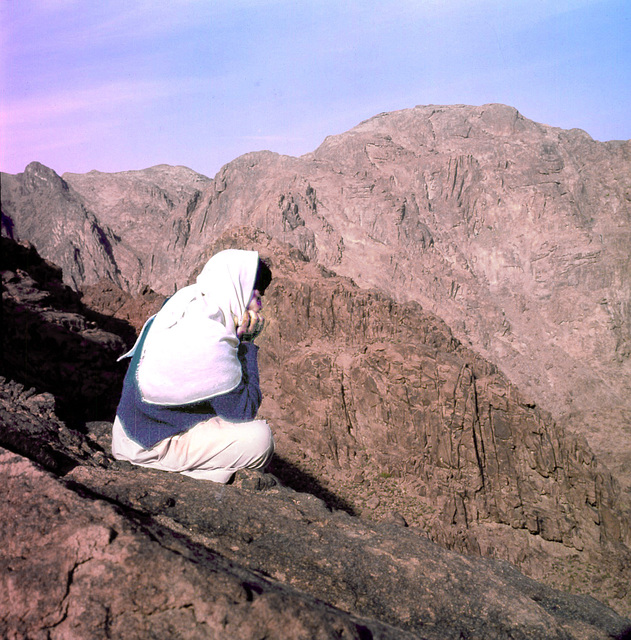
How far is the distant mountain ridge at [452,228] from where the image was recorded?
93.6ft

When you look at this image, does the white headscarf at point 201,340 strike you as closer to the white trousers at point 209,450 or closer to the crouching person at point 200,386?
the crouching person at point 200,386

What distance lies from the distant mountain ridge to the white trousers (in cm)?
2398

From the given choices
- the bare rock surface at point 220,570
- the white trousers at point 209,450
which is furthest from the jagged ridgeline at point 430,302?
the white trousers at point 209,450

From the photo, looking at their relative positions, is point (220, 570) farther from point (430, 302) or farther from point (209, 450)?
point (430, 302)

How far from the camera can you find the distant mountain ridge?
28531 mm

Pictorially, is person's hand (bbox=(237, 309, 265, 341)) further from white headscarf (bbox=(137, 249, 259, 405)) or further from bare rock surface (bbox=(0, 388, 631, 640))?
bare rock surface (bbox=(0, 388, 631, 640))

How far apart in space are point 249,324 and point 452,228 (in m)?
34.6

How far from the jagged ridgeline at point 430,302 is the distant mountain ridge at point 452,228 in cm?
15

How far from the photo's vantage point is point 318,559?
2438 millimetres

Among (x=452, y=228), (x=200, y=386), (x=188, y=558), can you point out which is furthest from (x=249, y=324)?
(x=452, y=228)

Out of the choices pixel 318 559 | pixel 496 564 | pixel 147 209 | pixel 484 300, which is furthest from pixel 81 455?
pixel 147 209

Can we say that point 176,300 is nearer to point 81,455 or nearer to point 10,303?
point 81,455

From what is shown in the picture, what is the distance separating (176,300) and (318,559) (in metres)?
1.74

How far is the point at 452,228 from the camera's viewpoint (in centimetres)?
3569
